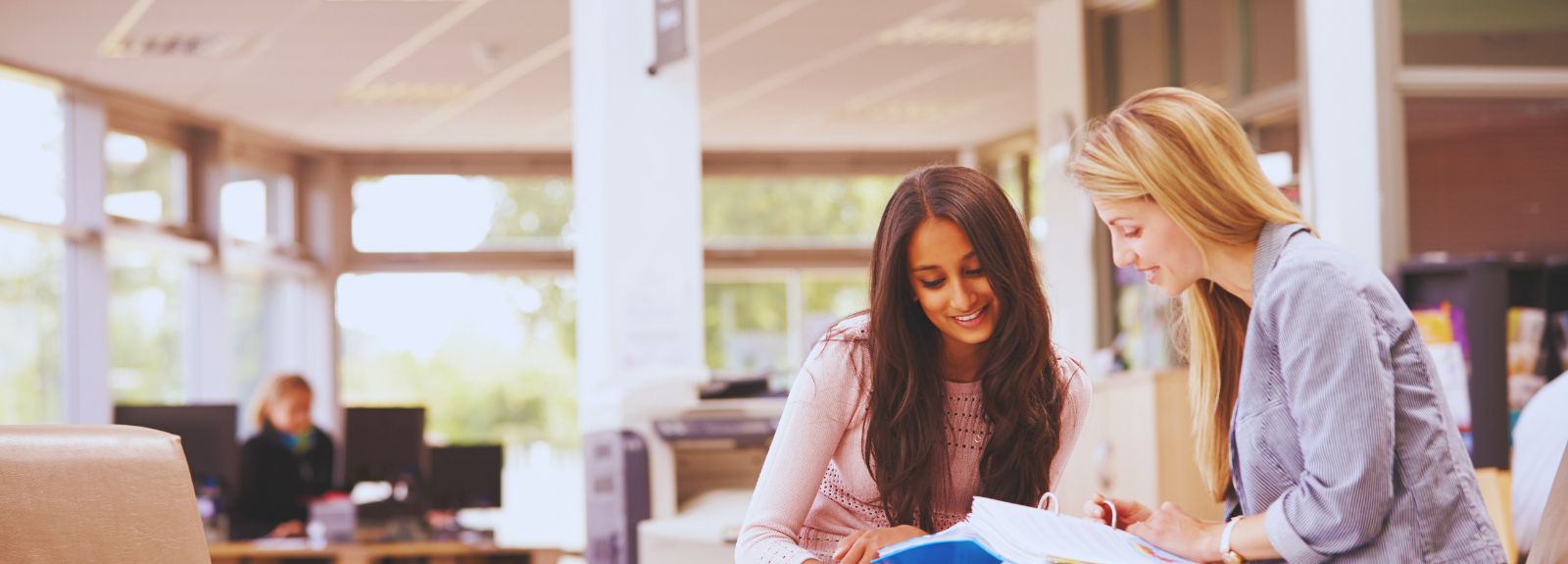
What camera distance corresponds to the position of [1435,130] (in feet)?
20.9

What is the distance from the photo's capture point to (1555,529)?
1.75 m

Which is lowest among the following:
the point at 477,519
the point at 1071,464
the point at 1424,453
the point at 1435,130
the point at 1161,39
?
the point at 477,519

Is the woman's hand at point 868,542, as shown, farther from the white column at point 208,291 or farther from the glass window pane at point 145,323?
the white column at point 208,291

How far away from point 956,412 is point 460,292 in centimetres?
1152

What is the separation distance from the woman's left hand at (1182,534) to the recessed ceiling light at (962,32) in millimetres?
7155

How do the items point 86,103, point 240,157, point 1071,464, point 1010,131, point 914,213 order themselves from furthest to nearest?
1. point 1010,131
2. point 240,157
3. point 86,103
4. point 1071,464
5. point 914,213

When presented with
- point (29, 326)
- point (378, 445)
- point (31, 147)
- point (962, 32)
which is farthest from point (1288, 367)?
point (31, 147)

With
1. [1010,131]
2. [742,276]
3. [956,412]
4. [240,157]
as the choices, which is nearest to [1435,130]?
[956,412]

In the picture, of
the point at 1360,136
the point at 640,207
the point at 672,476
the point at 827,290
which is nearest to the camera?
the point at 672,476

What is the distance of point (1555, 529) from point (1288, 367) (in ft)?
1.42

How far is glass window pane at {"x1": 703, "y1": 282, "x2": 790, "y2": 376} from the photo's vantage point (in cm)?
1315

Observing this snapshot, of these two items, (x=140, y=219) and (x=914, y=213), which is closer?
(x=914, y=213)

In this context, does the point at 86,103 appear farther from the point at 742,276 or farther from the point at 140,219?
the point at 742,276

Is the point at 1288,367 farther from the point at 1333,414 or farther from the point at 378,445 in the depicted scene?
the point at 378,445
